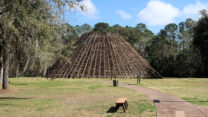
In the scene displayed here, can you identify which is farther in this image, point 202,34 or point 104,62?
point 104,62

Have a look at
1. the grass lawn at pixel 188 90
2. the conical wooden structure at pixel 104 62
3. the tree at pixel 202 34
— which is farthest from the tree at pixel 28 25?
the tree at pixel 202 34

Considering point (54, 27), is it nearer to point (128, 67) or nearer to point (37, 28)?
point (37, 28)

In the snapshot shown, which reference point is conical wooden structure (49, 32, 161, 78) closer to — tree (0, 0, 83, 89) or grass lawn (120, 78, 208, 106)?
grass lawn (120, 78, 208, 106)

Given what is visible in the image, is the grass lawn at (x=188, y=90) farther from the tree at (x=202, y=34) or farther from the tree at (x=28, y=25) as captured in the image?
the tree at (x=202, y=34)

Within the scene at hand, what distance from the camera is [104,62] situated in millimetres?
47938

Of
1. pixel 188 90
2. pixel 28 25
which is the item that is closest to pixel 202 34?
pixel 188 90

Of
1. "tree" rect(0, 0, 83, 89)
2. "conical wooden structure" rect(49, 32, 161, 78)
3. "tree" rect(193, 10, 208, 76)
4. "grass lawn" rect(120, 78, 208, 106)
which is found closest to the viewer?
"tree" rect(0, 0, 83, 89)

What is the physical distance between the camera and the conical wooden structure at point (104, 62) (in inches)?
1781

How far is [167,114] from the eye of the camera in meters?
9.77

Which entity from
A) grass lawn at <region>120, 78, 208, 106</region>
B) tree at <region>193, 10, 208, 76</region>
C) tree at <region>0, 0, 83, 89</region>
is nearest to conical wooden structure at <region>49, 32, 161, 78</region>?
tree at <region>193, 10, 208, 76</region>

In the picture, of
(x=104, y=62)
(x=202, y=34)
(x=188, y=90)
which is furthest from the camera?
(x=104, y=62)

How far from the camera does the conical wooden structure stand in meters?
45.2

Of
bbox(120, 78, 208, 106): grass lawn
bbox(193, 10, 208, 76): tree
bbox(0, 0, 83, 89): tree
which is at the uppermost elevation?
bbox(193, 10, 208, 76): tree

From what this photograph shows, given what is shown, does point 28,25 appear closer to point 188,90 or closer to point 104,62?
point 188,90
